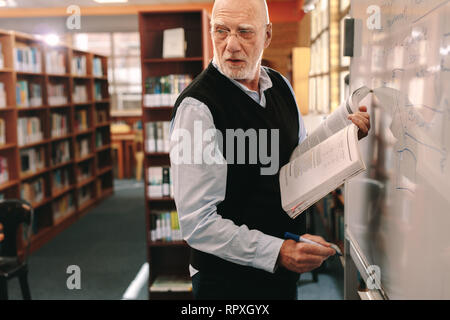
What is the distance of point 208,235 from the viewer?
110 centimetres

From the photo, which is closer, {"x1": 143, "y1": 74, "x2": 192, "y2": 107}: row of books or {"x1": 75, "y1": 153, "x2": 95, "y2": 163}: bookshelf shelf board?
{"x1": 143, "y1": 74, "x2": 192, "y2": 107}: row of books

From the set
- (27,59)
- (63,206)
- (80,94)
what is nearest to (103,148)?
(80,94)

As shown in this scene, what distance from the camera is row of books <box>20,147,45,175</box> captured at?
14.6 ft

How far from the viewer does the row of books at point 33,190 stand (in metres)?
4.38

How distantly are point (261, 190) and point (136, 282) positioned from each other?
2.75 metres

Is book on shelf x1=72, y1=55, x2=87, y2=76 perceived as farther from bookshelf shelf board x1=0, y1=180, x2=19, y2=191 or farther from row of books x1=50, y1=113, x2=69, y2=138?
bookshelf shelf board x1=0, y1=180, x2=19, y2=191

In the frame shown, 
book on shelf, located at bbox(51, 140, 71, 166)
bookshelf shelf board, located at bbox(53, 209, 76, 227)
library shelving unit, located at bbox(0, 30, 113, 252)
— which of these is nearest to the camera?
library shelving unit, located at bbox(0, 30, 113, 252)

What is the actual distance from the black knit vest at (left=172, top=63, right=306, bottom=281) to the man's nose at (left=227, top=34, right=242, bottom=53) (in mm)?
96

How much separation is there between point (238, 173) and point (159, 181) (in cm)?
229

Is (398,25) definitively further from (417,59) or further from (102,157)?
(102,157)

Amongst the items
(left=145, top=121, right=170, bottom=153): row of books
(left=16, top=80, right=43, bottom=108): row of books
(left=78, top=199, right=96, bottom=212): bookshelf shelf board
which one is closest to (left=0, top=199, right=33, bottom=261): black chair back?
(left=145, top=121, right=170, bottom=153): row of books

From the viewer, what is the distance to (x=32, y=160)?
459 centimetres

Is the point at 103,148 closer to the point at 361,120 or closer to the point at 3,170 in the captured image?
the point at 3,170
